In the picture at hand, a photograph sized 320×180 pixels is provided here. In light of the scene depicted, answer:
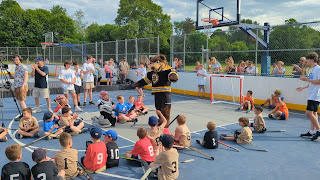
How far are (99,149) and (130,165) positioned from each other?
0.84 m

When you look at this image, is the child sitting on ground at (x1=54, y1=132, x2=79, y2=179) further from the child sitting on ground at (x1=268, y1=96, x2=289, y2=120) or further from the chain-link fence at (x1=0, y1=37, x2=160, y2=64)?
the chain-link fence at (x1=0, y1=37, x2=160, y2=64)

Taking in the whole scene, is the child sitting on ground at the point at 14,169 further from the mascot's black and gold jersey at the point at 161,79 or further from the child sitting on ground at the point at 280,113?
the child sitting on ground at the point at 280,113

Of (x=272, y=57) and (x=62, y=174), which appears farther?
(x=272, y=57)

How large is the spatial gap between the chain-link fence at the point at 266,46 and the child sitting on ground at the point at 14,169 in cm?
1011

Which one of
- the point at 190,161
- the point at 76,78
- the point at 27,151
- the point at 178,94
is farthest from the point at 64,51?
the point at 190,161

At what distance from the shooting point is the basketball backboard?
14.9 meters

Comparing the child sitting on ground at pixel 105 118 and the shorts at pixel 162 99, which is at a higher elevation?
the shorts at pixel 162 99

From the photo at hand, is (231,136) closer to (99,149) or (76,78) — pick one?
(99,149)

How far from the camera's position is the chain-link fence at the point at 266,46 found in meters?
11.3

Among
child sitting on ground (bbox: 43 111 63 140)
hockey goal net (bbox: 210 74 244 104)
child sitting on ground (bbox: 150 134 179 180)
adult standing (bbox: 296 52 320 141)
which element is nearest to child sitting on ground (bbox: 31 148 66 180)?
child sitting on ground (bbox: 150 134 179 180)

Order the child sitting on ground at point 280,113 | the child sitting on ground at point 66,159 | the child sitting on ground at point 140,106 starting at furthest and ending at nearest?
the child sitting on ground at point 140,106 < the child sitting on ground at point 280,113 < the child sitting on ground at point 66,159

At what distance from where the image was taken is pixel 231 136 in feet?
23.8

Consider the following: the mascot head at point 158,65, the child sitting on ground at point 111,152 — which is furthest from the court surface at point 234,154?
the mascot head at point 158,65

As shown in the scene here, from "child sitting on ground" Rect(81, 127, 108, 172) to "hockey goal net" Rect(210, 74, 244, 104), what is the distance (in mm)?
8356
